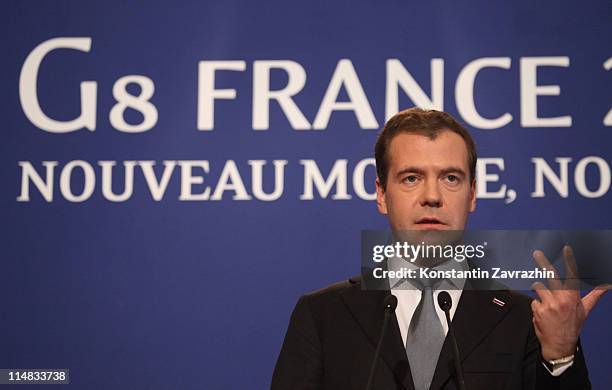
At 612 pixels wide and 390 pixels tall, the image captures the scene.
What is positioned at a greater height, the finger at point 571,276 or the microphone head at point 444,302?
the finger at point 571,276

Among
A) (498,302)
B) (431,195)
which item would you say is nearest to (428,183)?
(431,195)

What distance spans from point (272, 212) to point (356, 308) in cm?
100

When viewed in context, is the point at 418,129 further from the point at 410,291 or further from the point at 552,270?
the point at 552,270

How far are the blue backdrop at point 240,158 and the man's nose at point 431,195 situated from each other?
91 centimetres

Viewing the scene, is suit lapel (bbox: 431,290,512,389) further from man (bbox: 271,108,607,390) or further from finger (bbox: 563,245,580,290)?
finger (bbox: 563,245,580,290)

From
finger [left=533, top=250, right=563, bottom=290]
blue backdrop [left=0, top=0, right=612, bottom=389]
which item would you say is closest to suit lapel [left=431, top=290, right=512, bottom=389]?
finger [left=533, top=250, right=563, bottom=290]

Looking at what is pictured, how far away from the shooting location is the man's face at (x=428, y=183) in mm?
1752

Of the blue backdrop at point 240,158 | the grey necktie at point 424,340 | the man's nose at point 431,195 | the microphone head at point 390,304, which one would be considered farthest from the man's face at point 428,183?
the blue backdrop at point 240,158

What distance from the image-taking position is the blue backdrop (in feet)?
8.78

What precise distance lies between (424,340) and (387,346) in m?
0.10

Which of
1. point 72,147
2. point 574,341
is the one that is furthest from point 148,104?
point 574,341

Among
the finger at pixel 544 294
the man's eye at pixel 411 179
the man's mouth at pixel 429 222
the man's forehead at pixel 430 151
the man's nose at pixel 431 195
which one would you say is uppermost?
the man's forehead at pixel 430 151

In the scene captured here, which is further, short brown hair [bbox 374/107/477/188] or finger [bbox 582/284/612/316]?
short brown hair [bbox 374/107/477/188]

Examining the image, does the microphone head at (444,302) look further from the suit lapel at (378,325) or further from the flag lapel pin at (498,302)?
the flag lapel pin at (498,302)
